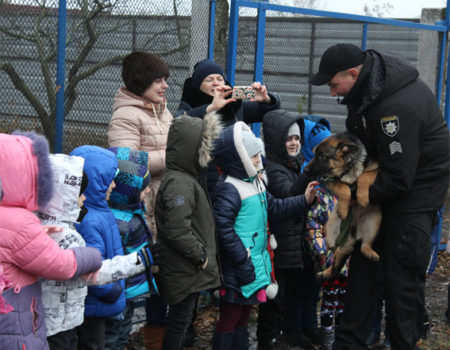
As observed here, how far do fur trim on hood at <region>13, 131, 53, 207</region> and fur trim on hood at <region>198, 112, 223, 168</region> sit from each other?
1303 mm

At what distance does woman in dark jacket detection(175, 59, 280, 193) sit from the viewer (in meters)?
5.15

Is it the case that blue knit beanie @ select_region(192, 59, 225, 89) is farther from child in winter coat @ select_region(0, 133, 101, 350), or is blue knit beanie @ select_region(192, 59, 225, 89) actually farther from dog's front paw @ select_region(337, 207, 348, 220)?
child in winter coat @ select_region(0, 133, 101, 350)

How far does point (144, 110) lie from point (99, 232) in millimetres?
1399

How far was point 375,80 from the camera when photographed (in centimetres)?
415

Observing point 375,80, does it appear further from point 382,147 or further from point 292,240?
point 292,240

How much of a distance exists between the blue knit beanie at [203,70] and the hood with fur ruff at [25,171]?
2.27m

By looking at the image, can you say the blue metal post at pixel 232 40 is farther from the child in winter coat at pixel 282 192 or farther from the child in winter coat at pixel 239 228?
the child in winter coat at pixel 239 228

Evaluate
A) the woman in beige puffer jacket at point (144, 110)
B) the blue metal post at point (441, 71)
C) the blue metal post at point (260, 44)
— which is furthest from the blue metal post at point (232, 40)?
the blue metal post at point (441, 71)

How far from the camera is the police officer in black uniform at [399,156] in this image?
160 inches

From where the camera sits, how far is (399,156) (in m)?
4.06

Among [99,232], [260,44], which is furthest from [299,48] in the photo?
[99,232]

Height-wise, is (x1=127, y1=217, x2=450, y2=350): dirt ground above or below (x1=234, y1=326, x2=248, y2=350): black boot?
below

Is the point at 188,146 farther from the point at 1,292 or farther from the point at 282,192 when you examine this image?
the point at 1,292

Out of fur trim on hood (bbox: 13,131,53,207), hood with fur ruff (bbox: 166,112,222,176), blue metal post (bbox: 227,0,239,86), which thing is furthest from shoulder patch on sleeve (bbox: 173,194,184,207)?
blue metal post (bbox: 227,0,239,86)
